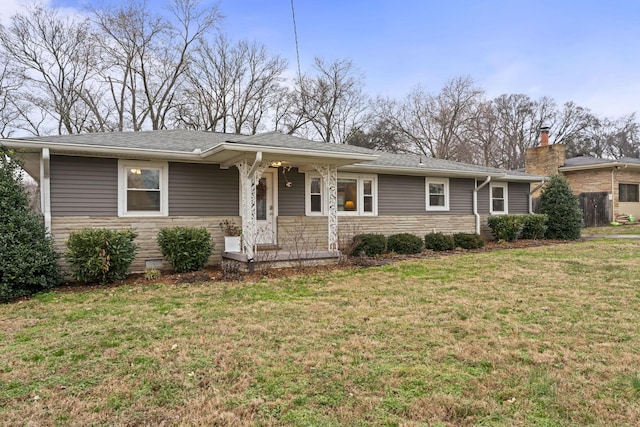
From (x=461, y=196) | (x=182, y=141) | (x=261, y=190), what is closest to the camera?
(x=182, y=141)

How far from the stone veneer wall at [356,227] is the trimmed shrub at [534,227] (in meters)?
1.50

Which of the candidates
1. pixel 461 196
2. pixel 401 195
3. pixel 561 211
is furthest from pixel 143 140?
pixel 561 211

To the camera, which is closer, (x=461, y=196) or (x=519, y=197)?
(x=461, y=196)

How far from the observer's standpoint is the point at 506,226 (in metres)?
12.7

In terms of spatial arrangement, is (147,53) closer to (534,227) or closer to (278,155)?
(278,155)

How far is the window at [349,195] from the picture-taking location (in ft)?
34.4

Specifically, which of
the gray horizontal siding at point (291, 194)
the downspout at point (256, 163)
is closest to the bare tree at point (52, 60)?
the gray horizontal siding at point (291, 194)

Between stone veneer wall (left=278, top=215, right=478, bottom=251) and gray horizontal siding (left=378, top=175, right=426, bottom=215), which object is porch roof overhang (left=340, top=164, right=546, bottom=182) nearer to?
gray horizontal siding (left=378, top=175, right=426, bottom=215)

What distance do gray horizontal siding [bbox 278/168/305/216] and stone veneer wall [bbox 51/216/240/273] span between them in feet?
4.14

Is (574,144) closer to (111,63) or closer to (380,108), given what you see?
(380,108)

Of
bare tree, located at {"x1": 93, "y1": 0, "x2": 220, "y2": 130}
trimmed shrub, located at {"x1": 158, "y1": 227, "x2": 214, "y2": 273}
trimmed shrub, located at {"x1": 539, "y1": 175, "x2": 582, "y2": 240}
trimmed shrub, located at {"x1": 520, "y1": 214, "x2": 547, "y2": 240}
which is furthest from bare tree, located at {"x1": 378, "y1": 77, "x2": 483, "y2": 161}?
trimmed shrub, located at {"x1": 158, "y1": 227, "x2": 214, "y2": 273}

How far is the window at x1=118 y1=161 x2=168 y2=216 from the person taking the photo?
8.33 m

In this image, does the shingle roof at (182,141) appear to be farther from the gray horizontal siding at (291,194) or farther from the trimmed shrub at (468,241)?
the trimmed shrub at (468,241)

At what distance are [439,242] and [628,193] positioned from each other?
14783 mm
